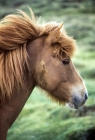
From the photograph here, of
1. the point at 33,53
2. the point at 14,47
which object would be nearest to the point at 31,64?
the point at 33,53

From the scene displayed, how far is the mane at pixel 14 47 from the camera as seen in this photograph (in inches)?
188

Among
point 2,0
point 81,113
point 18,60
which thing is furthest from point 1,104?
point 2,0

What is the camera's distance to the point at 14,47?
484 cm

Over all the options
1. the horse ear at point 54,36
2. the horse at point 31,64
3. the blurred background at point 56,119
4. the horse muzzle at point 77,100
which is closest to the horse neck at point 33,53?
the horse at point 31,64

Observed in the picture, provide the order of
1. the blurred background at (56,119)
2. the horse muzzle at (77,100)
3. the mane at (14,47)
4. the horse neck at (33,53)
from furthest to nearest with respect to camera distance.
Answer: the blurred background at (56,119)
the horse muzzle at (77,100)
the horse neck at (33,53)
the mane at (14,47)

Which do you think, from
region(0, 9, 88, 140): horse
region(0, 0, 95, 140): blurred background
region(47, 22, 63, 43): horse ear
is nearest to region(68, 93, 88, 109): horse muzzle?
region(0, 9, 88, 140): horse

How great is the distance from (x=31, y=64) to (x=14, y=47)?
0.30 meters

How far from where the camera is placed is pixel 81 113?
8.74m

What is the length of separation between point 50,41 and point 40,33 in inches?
6.4

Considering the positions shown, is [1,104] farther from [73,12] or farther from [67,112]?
[73,12]

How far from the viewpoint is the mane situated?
15.6 feet

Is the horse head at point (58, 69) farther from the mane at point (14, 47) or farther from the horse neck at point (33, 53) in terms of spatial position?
the mane at point (14, 47)

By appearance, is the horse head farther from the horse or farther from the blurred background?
the blurred background

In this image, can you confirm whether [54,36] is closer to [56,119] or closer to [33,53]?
[33,53]
